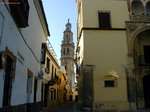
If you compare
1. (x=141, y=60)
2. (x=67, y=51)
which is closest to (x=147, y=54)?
(x=141, y=60)

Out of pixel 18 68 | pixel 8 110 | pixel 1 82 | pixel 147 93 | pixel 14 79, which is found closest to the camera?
pixel 1 82

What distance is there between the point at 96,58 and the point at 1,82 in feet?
32.3

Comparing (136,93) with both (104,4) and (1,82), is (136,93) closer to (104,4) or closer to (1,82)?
(104,4)

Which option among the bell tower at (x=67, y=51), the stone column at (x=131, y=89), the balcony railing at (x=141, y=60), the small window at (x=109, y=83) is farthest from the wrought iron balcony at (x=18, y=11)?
the bell tower at (x=67, y=51)

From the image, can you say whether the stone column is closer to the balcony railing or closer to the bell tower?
the balcony railing

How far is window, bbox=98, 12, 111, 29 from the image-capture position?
48.5ft

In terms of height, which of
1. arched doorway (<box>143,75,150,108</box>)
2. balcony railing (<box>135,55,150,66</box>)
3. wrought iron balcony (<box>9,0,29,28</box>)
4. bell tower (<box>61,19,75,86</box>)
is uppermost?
bell tower (<box>61,19,75,86</box>)

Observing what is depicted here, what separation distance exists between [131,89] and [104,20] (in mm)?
5716

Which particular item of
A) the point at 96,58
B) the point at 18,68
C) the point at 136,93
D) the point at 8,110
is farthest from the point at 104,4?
the point at 8,110

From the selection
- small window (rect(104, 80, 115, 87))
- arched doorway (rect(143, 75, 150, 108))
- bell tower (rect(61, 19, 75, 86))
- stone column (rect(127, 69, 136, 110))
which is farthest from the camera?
bell tower (rect(61, 19, 75, 86))

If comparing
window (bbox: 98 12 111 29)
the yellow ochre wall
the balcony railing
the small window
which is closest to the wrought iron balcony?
the yellow ochre wall

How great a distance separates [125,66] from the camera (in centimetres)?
1410

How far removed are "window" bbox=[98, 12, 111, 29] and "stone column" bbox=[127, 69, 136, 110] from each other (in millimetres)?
3891

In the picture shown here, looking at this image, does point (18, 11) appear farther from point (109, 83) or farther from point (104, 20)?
point (104, 20)
